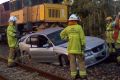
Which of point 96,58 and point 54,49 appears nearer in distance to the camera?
point 96,58

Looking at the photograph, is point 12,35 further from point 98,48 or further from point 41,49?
point 98,48

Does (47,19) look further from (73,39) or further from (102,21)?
(73,39)

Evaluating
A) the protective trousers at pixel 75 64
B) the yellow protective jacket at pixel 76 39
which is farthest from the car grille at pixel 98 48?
the yellow protective jacket at pixel 76 39

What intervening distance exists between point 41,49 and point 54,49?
1.01 metres

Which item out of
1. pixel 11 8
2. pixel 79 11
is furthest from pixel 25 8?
pixel 79 11

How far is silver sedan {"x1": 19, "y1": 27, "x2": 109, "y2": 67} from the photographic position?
13188 millimetres

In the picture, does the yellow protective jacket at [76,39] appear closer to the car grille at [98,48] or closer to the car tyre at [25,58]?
the car grille at [98,48]

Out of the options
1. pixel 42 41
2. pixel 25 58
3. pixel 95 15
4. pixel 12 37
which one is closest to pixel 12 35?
pixel 12 37

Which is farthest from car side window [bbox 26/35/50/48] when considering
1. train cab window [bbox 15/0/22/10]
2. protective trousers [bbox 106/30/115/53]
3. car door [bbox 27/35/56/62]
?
train cab window [bbox 15/0/22/10]

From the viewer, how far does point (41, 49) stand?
1493 cm

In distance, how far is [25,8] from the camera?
988 inches

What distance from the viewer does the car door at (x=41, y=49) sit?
14466 millimetres

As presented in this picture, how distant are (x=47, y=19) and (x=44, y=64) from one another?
7884 millimetres

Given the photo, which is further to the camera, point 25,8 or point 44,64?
point 25,8
